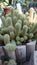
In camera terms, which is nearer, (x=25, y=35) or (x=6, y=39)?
(x=6, y=39)

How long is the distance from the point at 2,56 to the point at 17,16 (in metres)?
0.34

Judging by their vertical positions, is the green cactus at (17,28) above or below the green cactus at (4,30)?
above

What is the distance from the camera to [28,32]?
1.14m

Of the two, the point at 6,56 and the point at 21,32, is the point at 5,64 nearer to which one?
the point at 6,56

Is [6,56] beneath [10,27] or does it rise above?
beneath

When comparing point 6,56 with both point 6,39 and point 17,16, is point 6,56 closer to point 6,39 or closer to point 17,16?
point 6,39

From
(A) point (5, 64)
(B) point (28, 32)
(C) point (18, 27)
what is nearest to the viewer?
(A) point (5, 64)

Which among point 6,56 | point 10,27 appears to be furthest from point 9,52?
point 10,27

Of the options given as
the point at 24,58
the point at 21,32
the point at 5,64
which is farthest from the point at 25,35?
Answer: the point at 5,64

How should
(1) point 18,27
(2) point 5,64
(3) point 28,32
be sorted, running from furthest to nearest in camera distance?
(3) point 28,32
(1) point 18,27
(2) point 5,64

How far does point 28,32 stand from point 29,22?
104 mm

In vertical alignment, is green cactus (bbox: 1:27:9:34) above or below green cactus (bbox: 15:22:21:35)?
below

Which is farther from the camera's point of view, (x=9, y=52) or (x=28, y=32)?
(x=28, y=32)

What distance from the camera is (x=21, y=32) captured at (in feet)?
3.50
